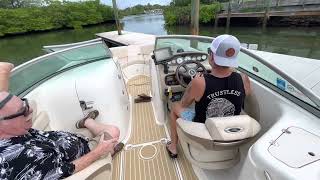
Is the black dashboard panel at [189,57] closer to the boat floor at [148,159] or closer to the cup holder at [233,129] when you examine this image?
the boat floor at [148,159]

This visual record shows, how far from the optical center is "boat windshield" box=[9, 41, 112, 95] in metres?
2.03

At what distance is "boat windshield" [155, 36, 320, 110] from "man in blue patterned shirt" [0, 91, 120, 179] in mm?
1287

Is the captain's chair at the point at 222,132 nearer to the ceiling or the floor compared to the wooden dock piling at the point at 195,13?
nearer to the floor

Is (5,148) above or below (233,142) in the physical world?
above

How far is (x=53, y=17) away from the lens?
38.2m

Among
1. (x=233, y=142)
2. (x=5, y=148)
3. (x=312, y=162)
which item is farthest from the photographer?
(x=233, y=142)

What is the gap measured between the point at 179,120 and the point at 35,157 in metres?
0.92

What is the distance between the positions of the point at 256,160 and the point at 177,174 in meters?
1.07

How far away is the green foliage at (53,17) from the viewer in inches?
1291

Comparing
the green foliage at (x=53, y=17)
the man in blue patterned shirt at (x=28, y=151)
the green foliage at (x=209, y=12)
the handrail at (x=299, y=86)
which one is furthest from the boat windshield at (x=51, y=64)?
the green foliage at (x=53, y=17)

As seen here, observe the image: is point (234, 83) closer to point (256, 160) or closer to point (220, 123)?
point (220, 123)

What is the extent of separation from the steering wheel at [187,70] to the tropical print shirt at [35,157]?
1354 millimetres

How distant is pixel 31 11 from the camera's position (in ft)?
117

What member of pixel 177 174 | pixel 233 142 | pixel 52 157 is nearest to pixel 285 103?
pixel 233 142
